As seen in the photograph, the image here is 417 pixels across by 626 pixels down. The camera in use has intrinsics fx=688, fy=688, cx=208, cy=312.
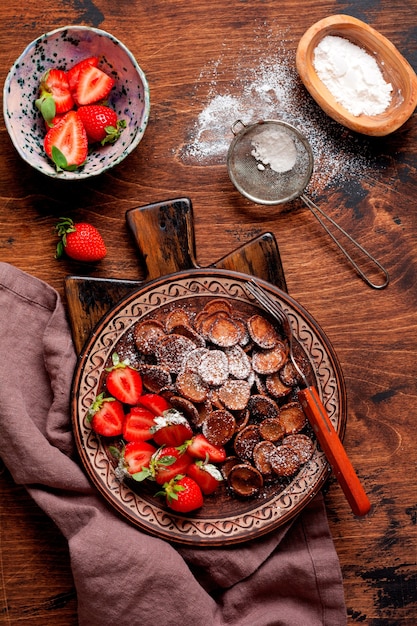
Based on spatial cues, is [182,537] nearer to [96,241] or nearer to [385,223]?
[96,241]

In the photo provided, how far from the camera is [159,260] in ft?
5.68

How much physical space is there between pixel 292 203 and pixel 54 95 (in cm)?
65

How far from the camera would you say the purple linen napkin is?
1582 millimetres

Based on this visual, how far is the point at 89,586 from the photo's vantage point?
1.57 metres

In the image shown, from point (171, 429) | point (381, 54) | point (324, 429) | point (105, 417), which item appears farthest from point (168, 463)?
point (381, 54)

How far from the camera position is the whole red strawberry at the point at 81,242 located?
1690 mm

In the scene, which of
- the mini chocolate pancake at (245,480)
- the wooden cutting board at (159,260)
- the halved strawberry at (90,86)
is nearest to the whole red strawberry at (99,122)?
the halved strawberry at (90,86)

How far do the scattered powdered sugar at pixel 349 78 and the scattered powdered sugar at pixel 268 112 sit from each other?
0.21 ft

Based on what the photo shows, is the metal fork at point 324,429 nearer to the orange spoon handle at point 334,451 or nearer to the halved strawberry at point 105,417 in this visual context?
the orange spoon handle at point 334,451

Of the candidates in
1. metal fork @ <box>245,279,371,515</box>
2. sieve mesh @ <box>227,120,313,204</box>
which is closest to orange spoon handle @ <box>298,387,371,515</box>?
metal fork @ <box>245,279,371,515</box>

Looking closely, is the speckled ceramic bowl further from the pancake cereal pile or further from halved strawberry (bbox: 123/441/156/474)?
halved strawberry (bbox: 123/441/156/474)

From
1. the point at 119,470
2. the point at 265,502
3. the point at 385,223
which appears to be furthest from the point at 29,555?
the point at 385,223

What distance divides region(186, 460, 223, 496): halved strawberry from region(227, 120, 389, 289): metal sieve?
628mm

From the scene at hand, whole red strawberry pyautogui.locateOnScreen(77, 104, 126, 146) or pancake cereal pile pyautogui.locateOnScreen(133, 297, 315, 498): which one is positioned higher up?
whole red strawberry pyautogui.locateOnScreen(77, 104, 126, 146)
